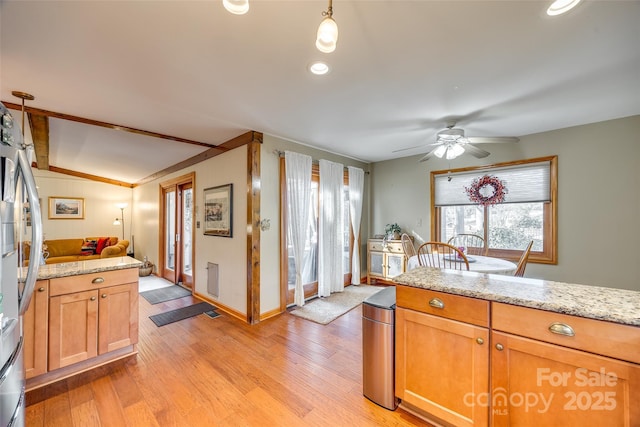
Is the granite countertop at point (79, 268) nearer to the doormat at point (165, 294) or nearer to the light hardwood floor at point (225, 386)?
the light hardwood floor at point (225, 386)

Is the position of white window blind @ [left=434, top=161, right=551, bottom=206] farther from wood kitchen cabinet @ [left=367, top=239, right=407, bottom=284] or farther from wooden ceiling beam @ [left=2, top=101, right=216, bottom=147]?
wooden ceiling beam @ [left=2, top=101, right=216, bottom=147]

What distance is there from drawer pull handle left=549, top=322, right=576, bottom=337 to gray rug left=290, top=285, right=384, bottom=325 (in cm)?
244

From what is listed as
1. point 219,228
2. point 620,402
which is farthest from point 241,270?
point 620,402

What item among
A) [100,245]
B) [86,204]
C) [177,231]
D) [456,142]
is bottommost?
[100,245]

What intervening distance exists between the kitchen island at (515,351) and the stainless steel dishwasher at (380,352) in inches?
3.0

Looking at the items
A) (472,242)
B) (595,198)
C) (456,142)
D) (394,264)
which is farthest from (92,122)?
(595,198)

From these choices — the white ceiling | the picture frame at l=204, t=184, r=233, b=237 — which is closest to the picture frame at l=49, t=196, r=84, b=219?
the white ceiling

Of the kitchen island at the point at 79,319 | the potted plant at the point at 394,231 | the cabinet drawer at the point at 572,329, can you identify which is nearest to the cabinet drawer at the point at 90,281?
the kitchen island at the point at 79,319

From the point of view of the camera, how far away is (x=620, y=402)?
108cm

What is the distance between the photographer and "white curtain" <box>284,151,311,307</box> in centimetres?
366

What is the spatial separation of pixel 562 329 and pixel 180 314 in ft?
13.2

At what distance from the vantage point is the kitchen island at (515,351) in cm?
110

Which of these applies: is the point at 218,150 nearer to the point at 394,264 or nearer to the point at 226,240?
the point at 226,240

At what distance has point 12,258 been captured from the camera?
115 centimetres
